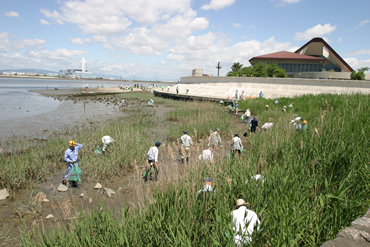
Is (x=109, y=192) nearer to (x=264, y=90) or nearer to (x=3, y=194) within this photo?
(x=3, y=194)

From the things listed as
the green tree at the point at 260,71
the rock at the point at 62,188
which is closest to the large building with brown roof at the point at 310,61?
the green tree at the point at 260,71

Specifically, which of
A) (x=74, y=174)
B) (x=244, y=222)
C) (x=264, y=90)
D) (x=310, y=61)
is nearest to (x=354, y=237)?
(x=244, y=222)

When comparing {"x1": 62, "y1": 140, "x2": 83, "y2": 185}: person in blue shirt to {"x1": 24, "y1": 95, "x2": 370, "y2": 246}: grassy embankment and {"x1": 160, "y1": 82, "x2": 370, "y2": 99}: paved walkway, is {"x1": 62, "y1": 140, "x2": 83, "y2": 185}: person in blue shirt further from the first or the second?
{"x1": 160, "y1": 82, "x2": 370, "y2": 99}: paved walkway

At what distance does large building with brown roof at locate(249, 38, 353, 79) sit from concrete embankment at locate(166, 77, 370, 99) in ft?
54.7

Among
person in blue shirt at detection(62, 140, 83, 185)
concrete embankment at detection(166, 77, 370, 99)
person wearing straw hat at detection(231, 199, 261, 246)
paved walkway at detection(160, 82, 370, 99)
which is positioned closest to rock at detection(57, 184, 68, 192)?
person in blue shirt at detection(62, 140, 83, 185)

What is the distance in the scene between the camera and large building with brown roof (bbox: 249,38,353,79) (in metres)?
49.6

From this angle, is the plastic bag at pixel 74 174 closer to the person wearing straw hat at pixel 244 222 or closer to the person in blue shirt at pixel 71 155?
the person in blue shirt at pixel 71 155

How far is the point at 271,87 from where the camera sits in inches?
1369

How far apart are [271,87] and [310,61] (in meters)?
30.0

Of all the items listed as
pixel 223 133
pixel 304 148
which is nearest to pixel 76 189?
pixel 304 148

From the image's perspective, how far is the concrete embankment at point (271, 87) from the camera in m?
28.7

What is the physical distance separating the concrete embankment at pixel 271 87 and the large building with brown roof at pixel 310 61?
54.7ft

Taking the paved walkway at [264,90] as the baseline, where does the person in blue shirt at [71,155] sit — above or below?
below

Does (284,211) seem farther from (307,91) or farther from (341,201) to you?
(307,91)
